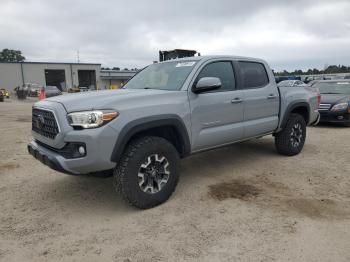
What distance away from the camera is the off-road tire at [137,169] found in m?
3.58

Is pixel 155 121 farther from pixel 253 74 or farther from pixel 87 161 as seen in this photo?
pixel 253 74

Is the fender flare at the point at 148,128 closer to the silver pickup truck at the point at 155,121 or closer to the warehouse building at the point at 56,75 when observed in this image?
the silver pickup truck at the point at 155,121

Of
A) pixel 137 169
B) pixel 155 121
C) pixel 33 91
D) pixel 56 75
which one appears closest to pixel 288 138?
pixel 155 121

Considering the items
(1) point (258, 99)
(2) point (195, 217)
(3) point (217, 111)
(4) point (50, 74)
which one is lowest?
(2) point (195, 217)

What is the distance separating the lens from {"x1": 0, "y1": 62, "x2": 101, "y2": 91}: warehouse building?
50781 millimetres

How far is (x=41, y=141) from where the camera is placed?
389 centimetres

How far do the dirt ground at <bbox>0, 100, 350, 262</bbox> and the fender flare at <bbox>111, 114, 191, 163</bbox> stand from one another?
0.73 m

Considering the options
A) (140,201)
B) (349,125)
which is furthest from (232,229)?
(349,125)

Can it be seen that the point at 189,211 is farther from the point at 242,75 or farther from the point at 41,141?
the point at 242,75

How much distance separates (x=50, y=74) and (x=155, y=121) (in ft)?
200

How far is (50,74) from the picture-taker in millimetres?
59438

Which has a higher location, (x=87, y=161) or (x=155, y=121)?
(x=155, y=121)

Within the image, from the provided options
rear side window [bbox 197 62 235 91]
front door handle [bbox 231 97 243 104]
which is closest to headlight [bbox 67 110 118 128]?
rear side window [bbox 197 62 235 91]

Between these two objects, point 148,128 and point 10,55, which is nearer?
point 148,128
